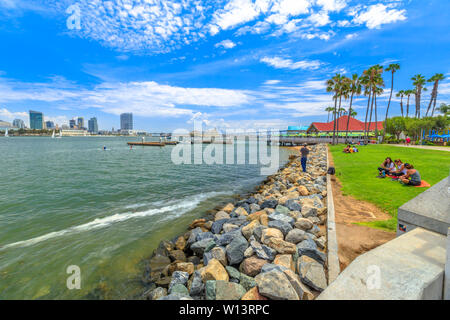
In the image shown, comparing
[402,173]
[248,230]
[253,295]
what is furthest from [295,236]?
[402,173]

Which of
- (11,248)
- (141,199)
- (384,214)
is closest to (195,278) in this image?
(384,214)

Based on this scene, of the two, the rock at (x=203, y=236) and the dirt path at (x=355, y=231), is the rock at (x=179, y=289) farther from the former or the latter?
the dirt path at (x=355, y=231)

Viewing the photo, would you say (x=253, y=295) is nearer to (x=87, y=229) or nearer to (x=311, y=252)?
(x=311, y=252)

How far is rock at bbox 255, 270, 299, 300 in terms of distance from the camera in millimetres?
3143

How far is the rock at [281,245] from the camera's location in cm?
447

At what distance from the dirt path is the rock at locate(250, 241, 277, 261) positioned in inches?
54.7

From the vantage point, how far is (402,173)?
31.7 feet

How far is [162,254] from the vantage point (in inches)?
233

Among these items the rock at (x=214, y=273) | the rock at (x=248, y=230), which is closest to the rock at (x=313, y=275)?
the rock at (x=214, y=273)

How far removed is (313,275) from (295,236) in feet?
4.70

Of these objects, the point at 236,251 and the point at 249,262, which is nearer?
the point at 249,262

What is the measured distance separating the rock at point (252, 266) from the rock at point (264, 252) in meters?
0.13

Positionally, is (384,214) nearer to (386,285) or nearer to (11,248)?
(386,285)

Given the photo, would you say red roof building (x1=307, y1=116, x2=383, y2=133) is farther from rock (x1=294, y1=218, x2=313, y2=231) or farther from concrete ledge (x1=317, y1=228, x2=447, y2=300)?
concrete ledge (x1=317, y1=228, x2=447, y2=300)
